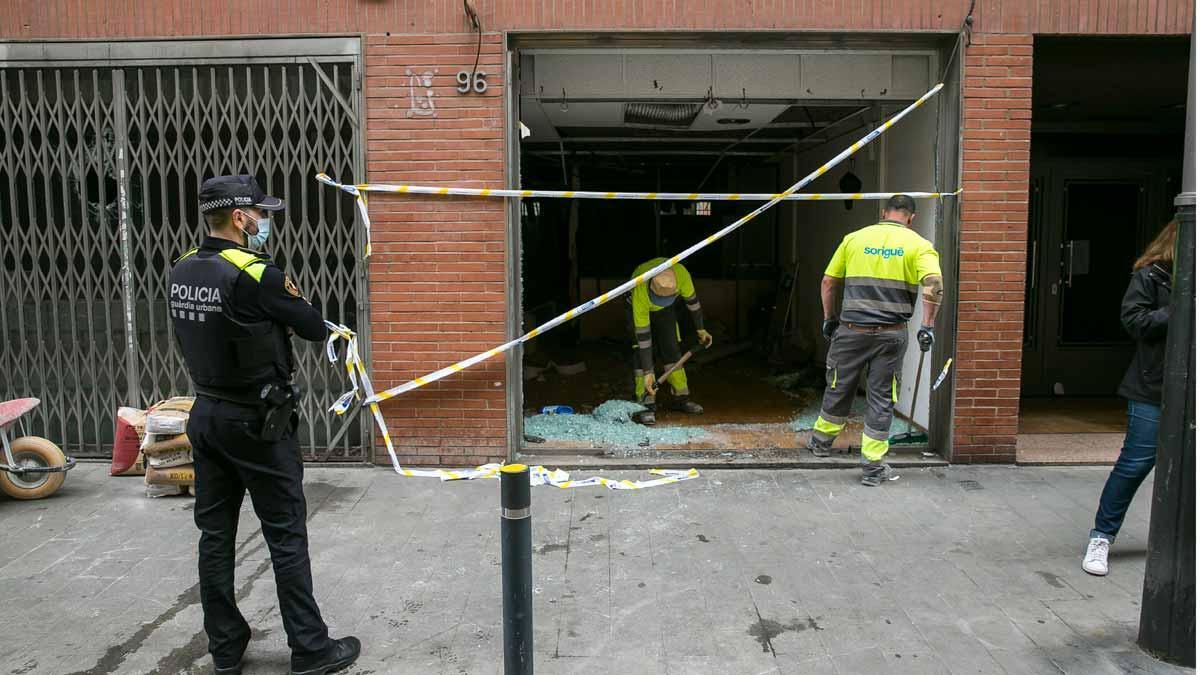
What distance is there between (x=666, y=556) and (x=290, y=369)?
7.58 feet

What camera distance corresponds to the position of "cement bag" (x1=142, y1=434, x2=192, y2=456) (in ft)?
19.5

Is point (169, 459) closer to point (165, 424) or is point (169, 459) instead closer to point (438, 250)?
point (165, 424)

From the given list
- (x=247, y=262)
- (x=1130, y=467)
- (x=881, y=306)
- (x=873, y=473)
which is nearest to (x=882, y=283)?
(x=881, y=306)

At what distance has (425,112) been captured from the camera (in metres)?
6.48

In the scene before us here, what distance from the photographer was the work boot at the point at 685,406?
8.74 metres

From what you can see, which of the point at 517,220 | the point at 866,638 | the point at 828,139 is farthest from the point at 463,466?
the point at 828,139

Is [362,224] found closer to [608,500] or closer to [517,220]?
[517,220]

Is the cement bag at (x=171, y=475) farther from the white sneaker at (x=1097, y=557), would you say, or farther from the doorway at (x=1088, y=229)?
the doorway at (x=1088, y=229)

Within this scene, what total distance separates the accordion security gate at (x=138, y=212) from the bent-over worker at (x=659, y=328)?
2799mm

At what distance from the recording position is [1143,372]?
14.7 feet

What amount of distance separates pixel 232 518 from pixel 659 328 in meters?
5.76

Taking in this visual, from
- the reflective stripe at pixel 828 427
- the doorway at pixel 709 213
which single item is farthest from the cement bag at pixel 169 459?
the reflective stripe at pixel 828 427

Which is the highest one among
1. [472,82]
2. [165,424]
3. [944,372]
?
[472,82]

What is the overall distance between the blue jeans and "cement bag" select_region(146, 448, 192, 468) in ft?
18.1
